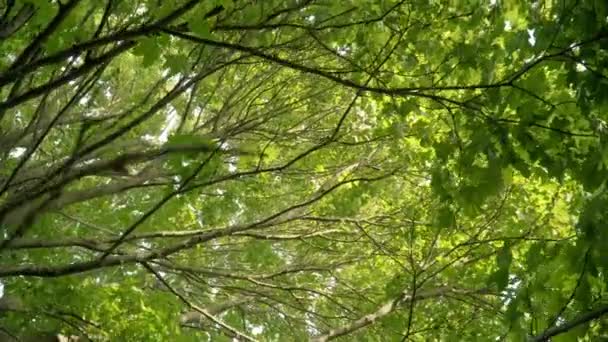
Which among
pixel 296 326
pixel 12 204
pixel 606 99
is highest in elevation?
pixel 296 326

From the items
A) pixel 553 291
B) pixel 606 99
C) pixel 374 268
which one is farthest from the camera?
pixel 374 268

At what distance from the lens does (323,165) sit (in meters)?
6.04

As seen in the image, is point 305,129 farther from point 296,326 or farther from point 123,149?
point 296,326

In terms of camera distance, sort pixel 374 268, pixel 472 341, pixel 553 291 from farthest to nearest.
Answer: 1. pixel 374 268
2. pixel 472 341
3. pixel 553 291

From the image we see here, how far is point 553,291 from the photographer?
101 inches

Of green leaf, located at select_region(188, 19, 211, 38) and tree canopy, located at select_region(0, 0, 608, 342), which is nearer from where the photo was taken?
green leaf, located at select_region(188, 19, 211, 38)

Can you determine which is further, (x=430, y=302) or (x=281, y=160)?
(x=281, y=160)

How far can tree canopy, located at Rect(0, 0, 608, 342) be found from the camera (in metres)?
2.51

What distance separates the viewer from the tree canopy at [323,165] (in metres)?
2.51

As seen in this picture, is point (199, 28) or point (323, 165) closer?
point (199, 28)

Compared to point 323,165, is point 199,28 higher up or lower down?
lower down

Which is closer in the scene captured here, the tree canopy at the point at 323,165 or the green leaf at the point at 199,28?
the green leaf at the point at 199,28

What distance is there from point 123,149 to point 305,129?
164 cm

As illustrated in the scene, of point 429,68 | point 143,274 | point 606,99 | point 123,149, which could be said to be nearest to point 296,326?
point 143,274
